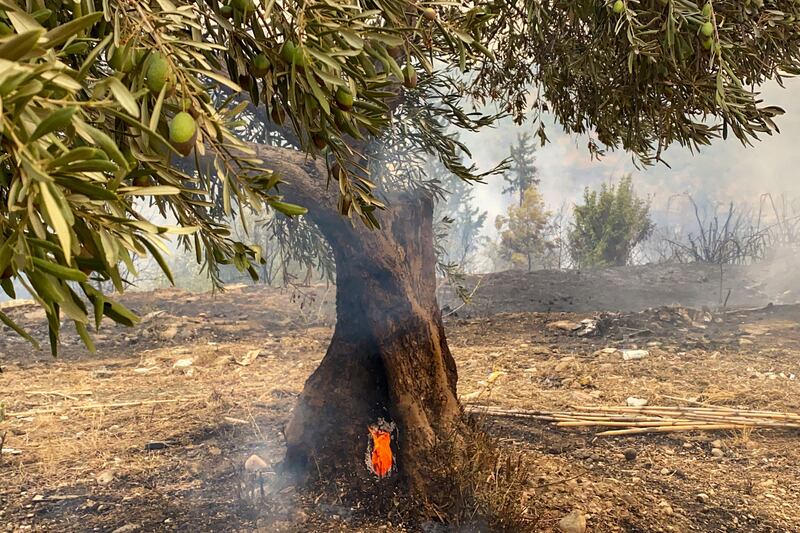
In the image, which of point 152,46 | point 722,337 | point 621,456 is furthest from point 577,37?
point 722,337

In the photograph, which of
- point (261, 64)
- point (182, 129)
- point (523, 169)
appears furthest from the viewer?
point (523, 169)

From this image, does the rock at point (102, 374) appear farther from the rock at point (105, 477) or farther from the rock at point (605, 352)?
the rock at point (605, 352)

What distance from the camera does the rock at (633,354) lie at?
6.96 m

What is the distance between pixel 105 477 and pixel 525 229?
18.4 meters

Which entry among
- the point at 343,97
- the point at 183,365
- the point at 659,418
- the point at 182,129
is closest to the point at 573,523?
the point at 659,418

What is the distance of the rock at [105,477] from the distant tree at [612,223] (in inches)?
548

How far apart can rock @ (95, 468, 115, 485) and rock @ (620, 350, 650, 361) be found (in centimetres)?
499

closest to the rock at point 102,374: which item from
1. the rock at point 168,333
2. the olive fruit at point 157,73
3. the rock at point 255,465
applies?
the rock at point 168,333

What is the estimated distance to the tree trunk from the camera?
333 cm

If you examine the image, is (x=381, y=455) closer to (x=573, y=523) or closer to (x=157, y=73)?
(x=573, y=523)

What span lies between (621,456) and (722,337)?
4.39 metres

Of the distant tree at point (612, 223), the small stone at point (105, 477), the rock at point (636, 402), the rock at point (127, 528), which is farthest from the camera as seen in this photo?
the distant tree at point (612, 223)

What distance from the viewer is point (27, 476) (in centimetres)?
412

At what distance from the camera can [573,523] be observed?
3.11 metres
